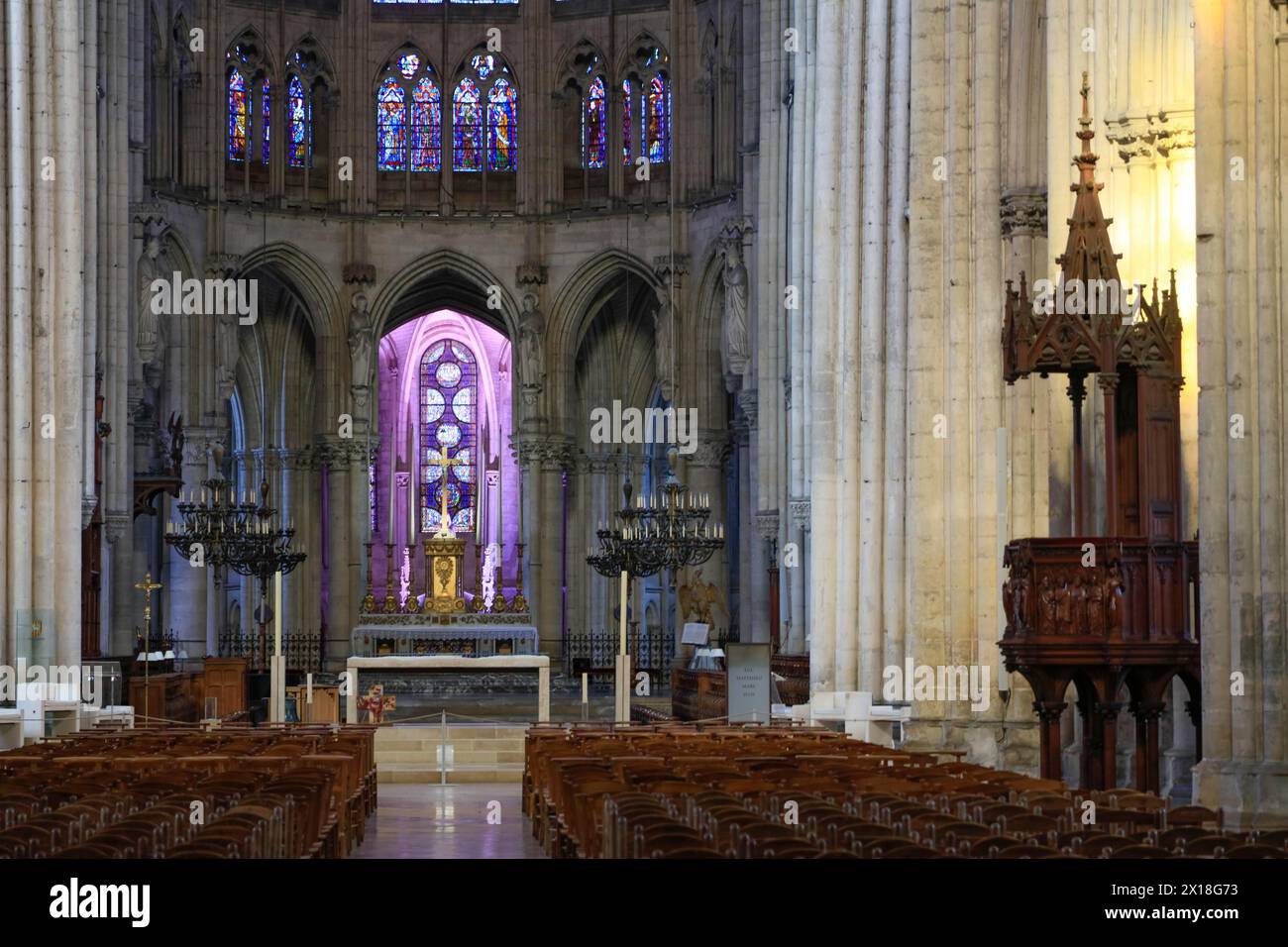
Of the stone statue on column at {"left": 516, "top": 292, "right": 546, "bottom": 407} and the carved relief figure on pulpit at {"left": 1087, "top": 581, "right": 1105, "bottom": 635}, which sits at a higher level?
the stone statue on column at {"left": 516, "top": 292, "right": 546, "bottom": 407}

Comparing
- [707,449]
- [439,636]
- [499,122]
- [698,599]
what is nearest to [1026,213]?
[439,636]

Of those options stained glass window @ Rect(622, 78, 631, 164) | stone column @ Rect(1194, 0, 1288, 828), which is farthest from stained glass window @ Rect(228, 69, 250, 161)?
stone column @ Rect(1194, 0, 1288, 828)

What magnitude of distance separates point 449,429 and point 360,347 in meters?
6.32

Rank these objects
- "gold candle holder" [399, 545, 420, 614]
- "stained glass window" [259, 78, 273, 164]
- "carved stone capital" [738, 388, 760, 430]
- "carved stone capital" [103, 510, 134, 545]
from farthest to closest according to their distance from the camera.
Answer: "stained glass window" [259, 78, 273, 164]
"carved stone capital" [738, 388, 760, 430]
"gold candle holder" [399, 545, 420, 614]
"carved stone capital" [103, 510, 134, 545]

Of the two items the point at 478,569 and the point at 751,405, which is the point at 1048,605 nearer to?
the point at 751,405

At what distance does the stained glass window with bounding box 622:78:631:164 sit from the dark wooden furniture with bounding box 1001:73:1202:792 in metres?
27.2

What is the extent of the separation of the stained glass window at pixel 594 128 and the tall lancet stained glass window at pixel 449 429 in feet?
22.1

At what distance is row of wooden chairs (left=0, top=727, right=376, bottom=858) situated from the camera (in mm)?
8891

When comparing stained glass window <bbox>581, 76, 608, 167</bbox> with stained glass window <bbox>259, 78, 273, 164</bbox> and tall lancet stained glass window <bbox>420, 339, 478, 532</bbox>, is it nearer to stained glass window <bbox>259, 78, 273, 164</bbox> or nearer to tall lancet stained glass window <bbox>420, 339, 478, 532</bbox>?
stained glass window <bbox>259, 78, 273, 164</bbox>

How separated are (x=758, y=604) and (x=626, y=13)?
13150 millimetres

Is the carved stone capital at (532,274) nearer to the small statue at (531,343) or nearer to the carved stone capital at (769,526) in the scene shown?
the small statue at (531,343)
